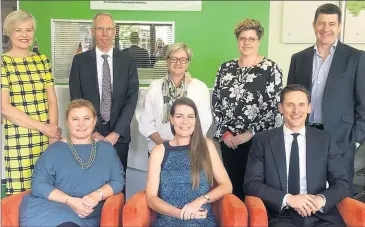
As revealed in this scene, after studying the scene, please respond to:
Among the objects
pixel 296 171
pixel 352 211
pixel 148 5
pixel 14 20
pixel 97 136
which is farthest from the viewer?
pixel 148 5

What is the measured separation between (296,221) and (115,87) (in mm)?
1595

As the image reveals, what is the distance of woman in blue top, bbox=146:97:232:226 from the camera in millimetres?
2561

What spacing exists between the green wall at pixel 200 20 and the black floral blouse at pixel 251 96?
2.37 m

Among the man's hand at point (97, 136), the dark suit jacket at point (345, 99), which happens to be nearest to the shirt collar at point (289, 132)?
the dark suit jacket at point (345, 99)

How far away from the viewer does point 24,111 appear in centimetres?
284

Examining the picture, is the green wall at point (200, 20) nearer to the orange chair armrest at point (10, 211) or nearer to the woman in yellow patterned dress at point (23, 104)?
the woman in yellow patterned dress at point (23, 104)

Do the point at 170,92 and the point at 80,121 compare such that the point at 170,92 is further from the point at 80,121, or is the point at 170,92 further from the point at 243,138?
the point at 80,121

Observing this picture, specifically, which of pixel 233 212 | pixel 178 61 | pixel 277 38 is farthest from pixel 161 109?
pixel 277 38

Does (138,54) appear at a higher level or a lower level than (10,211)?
higher

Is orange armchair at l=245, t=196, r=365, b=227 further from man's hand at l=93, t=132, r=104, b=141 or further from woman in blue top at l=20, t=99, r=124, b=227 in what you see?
man's hand at l=93, t=132, r=104, b=141

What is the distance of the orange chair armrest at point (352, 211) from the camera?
237 cm

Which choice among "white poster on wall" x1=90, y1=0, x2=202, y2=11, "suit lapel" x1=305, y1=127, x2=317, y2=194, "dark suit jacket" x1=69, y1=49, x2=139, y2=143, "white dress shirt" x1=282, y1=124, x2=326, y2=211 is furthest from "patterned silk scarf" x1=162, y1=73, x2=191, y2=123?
"white poster on wall" x1=90, y1=0, x2=202, y2=11

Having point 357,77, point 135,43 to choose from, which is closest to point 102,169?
point 357,77

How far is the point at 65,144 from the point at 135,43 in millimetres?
2971
